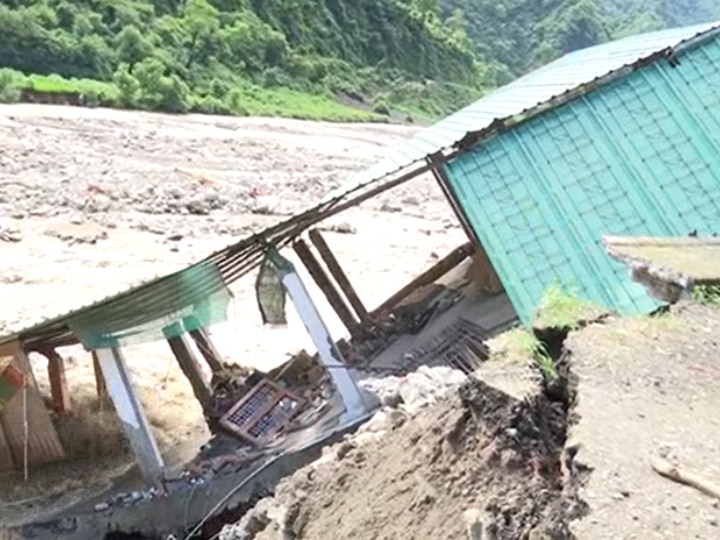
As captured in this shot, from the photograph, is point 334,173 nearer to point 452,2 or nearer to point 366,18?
point 366,18

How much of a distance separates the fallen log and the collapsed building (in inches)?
174

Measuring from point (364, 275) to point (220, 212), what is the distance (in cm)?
591

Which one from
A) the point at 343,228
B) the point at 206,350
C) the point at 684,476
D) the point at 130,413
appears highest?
the point at 343,228

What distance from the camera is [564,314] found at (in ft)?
16.7

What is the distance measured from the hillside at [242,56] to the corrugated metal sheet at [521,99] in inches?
1136

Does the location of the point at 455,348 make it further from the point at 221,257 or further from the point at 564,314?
the point at 564,314

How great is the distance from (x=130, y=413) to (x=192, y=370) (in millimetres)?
1493

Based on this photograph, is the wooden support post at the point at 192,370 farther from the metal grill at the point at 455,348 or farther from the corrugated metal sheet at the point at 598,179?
the corrugated metal sheet at the point at 598,179

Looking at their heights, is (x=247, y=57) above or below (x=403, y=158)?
above

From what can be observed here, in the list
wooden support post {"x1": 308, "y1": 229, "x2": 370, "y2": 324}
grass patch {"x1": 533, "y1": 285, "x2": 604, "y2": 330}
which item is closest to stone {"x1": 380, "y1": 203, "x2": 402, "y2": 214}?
wooden support post {"x1": 308, "y1": 229, "x2": 370, "y2": 324}

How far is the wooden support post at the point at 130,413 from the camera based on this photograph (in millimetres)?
9438

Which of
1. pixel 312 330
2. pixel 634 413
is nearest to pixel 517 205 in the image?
pixel 312 330

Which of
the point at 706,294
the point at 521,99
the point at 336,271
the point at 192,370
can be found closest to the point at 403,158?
the point at 521,99

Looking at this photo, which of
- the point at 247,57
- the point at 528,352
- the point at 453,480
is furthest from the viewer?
the point at 247,57
